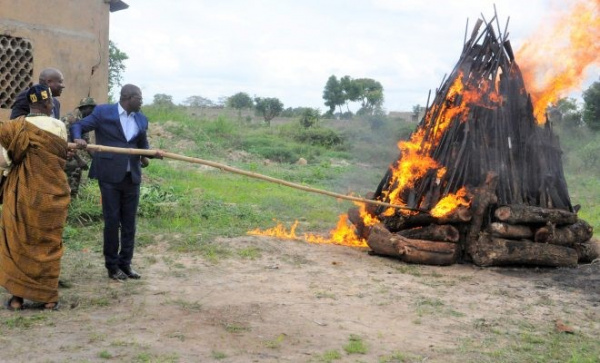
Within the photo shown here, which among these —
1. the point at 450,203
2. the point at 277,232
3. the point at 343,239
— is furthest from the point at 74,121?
the point at 450,203

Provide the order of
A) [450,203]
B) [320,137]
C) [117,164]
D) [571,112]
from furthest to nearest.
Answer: [320,137], [571,112], [450,203], [117,164]

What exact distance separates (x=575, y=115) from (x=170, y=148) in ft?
58.2

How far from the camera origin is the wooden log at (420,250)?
7.93 meters

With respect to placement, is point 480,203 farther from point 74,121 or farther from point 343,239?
point 74,121

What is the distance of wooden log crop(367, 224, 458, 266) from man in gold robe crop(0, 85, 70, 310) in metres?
4.20

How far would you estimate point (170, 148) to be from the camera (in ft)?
72.6

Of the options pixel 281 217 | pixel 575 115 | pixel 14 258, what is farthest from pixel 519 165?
pixel 575 115

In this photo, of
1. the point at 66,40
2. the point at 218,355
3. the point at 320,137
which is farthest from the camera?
the point at 320,137

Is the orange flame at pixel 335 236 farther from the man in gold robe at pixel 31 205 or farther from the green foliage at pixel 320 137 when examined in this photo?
the green foliage at pixel 320 137

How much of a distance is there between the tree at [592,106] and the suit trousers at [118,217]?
81.7 feet

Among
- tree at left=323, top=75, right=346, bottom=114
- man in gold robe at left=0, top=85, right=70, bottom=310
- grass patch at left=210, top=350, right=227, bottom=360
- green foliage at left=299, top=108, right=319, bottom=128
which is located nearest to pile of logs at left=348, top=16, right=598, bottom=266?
grass patch at left=210, top=350, right=227, bottom=360

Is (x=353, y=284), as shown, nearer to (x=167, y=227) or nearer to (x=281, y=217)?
(x=167, y=227)

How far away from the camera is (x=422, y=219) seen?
834cm

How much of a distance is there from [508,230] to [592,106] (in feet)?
71.5
